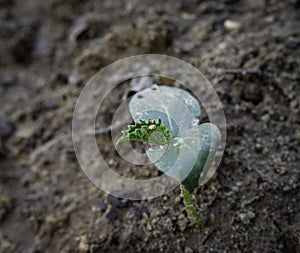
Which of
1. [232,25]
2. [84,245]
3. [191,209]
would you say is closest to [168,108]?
[191,209]

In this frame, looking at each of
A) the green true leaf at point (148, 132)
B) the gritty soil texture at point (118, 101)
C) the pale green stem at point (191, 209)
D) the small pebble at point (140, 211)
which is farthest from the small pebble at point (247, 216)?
the green true leaf at point (148, 132)

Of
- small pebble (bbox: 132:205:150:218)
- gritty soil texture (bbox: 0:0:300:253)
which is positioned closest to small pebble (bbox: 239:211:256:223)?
gritty soil texture (bbox: 0:0:300:253)

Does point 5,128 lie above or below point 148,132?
below

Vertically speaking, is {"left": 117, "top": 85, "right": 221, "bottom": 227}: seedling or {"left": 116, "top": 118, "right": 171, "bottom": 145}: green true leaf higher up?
{"left": 116, "top": 118, "right": 171, "bottom": 145}: green true leaf

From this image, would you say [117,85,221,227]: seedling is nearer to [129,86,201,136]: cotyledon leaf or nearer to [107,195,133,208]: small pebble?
[129,86,201,136]: cotyledon leaf

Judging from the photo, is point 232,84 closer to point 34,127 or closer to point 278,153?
point 278,153

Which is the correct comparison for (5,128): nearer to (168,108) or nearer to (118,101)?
(118,101)

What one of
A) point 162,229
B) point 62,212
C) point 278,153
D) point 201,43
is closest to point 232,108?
point 278,153
